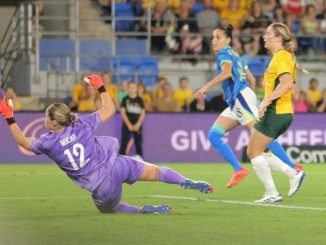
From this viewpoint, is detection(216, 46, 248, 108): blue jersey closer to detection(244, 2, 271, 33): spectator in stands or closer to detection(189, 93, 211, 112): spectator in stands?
detection(189, 93, 211, 112): spectator in stands

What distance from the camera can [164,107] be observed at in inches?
984

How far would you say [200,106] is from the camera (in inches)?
971

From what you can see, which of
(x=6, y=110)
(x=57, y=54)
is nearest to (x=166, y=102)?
(x=57, y=54)

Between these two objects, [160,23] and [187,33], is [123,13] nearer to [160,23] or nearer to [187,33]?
[160,23]

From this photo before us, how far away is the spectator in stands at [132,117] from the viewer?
23234 millimetres

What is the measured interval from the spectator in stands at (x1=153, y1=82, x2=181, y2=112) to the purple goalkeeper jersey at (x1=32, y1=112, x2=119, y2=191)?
1321 centimetres

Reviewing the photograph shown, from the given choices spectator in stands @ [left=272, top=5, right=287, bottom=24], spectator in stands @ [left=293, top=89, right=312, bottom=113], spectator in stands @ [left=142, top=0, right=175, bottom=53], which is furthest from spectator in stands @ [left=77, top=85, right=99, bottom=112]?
spectator in stands @ [left=272, top=5, right=287, bottom=24]

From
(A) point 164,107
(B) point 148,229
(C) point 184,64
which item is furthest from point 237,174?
(C) point 184,64

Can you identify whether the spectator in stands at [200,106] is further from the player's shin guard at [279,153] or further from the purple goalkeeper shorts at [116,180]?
the purple goalkeeper shorts at [116,180]

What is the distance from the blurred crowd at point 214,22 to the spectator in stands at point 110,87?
100 inches

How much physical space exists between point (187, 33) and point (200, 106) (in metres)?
3.18

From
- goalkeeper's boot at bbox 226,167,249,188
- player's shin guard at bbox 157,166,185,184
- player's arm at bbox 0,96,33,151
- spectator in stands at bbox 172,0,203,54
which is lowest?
goalkeeper's boot at bbox 226,167,249,188

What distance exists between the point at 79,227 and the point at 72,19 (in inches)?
692

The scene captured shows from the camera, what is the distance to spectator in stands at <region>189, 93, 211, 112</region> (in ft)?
80.6
